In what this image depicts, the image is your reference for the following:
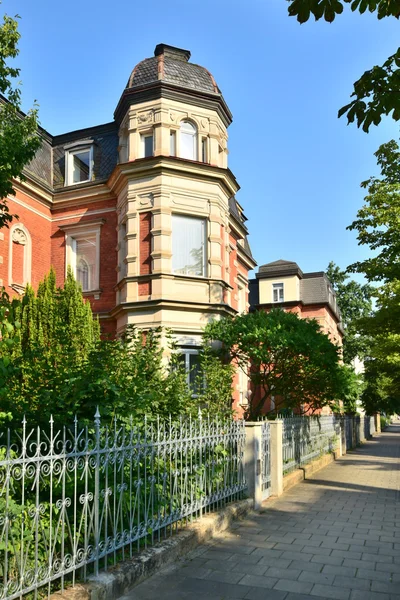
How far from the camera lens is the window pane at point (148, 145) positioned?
677 inches

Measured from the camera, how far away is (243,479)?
29.0 ft

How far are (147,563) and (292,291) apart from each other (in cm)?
3104

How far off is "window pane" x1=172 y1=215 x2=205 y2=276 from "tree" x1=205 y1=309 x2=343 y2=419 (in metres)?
2.16

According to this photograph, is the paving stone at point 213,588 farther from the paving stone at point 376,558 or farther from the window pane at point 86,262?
the window pane at point 86,262

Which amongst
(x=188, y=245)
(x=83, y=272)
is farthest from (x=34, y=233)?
(x=188, y=245)

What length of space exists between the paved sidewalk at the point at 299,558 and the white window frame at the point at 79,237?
1075 centimetres

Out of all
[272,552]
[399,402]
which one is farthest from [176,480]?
[399,402]

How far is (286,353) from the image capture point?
13883 millimetres

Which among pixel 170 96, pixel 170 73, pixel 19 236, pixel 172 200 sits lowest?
pixel 19 236

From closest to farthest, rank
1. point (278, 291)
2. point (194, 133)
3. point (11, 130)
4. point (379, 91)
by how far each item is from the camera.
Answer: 1. point (379, 91)
2. point (11, 130)
3. point (194, 133)
4. point (278, 291)

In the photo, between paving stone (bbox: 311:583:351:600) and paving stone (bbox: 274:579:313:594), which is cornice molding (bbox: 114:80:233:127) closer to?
paving stone (bbox: 274:579:313:594)

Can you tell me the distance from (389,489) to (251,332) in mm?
4763

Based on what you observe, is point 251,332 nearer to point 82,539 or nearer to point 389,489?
point 389,489

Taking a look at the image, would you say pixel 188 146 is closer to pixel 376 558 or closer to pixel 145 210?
pixel 145 210
